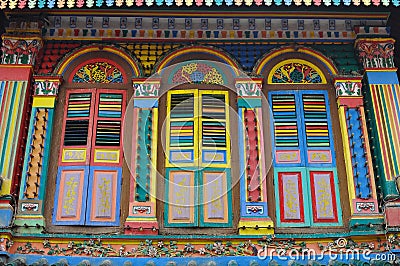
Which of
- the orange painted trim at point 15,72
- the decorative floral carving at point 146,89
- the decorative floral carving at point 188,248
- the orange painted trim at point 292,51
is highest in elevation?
the orange painted trim at point 292,51

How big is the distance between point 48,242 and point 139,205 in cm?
138

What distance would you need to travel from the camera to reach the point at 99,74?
1164 centimetres

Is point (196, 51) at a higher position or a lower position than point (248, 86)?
higher

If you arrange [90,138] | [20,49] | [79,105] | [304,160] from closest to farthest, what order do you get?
1. [304,160]
2. [90,138]
3. [79,105]
4. [20,49]

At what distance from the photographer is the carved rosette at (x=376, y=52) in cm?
1152

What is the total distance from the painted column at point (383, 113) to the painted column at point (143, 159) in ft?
10.9

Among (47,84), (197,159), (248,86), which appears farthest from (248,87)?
(47,84)

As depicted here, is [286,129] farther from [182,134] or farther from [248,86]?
[182,134]

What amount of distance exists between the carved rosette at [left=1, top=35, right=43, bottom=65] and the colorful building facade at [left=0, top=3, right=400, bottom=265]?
23 mm

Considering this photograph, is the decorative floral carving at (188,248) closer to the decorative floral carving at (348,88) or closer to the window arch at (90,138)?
the window arch at (90,138)

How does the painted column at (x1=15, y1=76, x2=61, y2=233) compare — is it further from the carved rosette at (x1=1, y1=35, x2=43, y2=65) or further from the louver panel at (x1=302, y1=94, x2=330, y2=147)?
the louver panel at (x1=302, y1=94, x2=330, y2=147)

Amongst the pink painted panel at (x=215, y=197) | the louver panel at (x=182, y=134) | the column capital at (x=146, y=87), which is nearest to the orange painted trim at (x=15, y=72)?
the column capital at (x=146, y=87)

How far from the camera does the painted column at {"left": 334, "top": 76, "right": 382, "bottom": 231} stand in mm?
10344

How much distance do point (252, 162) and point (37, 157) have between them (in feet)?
10.5
